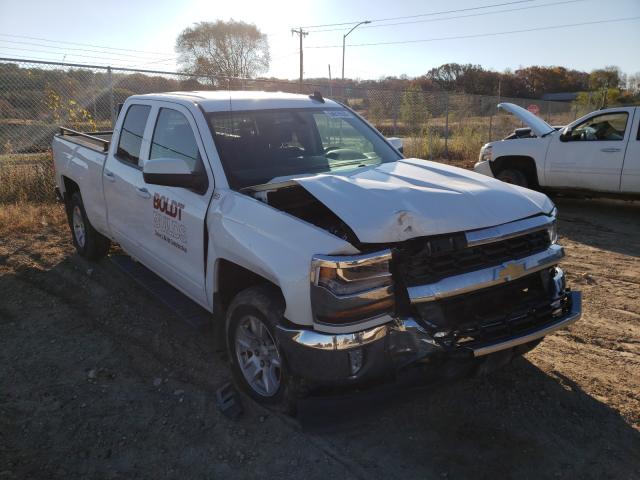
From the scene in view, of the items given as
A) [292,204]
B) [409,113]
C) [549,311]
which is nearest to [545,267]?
[549,311]

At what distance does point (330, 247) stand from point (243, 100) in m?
1.95

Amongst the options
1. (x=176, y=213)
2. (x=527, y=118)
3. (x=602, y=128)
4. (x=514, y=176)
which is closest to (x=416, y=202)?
(x=176, y=213)

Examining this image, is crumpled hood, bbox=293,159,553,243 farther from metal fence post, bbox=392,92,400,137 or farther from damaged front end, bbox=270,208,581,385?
metal fence post, bbox=392,92,400,137

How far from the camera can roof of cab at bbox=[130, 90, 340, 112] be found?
393 cm

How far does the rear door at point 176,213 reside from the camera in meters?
3.59

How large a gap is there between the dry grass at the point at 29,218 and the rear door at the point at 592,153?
8042mm

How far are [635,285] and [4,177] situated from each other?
9.56 metres

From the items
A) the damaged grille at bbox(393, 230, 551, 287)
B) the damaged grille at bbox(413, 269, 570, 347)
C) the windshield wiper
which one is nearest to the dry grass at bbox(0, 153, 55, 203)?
the windshield wiper

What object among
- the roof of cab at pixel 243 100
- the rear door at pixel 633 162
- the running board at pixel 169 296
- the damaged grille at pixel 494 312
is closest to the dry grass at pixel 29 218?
the running board at pixel 169 296

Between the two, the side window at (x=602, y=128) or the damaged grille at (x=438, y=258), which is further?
the side window at (x=602, y=128)

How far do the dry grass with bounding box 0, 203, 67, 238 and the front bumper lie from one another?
20.4 feet

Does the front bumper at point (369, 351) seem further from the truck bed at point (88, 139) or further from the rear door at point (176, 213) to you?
the truck bed at point (88, 139)

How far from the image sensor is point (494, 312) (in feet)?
9.57

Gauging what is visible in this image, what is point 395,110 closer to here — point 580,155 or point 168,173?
point 580,155
